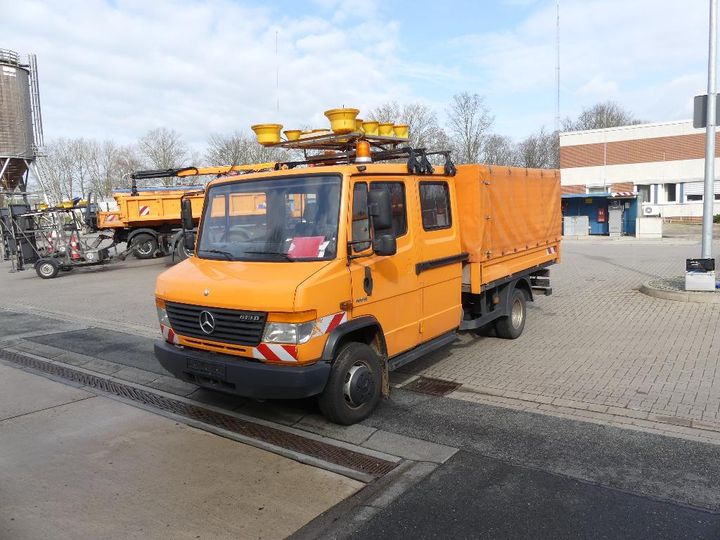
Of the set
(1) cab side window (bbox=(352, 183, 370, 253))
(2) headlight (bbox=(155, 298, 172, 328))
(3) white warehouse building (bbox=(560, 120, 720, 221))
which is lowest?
(2) headlight (bbox=(155, 298, 172, 328))

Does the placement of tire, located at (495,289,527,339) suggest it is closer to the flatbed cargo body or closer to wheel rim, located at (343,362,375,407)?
the flatbed cargo body

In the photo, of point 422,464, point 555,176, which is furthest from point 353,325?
point 555,176

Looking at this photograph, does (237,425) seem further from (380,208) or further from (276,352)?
(380,208)

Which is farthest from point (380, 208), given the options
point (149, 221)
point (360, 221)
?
point (149, 221)

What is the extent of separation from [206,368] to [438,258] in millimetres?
2571

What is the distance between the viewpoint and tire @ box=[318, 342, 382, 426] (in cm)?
466

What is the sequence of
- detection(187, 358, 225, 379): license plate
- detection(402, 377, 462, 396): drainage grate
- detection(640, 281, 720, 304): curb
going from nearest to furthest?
1. detection(187, 358, 225, 379): license plate
2. detection(402, 377, 462, 396): drainage grate
3. detection(640, 281, 720, 304): curb

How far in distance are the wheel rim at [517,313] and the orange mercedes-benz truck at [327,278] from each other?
1778 millimetres

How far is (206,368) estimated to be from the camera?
4727 millimetres

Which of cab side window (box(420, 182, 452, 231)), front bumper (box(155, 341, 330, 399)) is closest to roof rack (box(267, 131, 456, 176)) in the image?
cab side window (box(420, 182, 452, 231))

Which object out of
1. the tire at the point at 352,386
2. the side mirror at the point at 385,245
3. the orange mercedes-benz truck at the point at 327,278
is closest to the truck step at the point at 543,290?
the orange mercedes-benz truck at the point at 327,278

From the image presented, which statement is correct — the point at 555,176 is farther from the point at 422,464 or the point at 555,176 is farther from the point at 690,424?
the point at 422,464

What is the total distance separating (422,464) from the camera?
422 cm

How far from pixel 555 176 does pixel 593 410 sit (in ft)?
15.8
